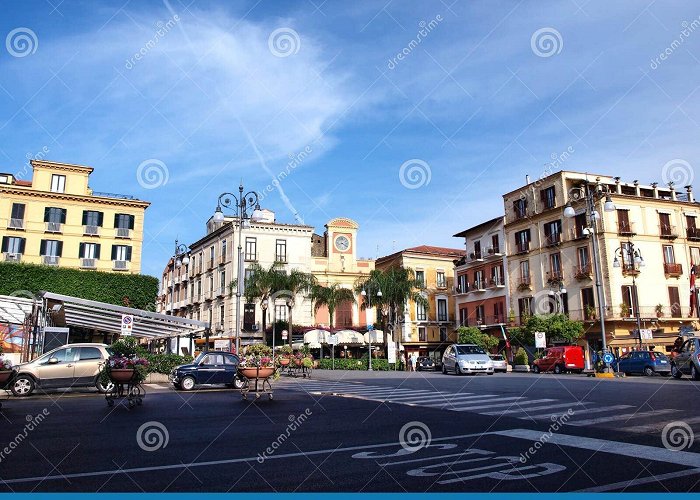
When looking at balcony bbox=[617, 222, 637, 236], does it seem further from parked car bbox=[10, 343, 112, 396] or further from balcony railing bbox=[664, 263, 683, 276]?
parked car bbox=[10, 343, 112, 396]

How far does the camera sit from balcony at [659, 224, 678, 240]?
47263 mm

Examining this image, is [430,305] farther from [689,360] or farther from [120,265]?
[689,360]

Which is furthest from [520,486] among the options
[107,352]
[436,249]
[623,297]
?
[436,249]

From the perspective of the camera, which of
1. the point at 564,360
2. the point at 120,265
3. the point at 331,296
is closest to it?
the point at 564,360

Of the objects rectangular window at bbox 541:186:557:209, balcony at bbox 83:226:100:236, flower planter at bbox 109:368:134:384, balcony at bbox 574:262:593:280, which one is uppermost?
rectangular window at bbox 541:186:557:209

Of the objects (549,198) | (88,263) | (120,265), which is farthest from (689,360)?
(88,263)

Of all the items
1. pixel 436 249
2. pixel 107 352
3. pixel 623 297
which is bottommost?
pixel 107 352

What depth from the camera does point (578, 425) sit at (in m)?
9.82

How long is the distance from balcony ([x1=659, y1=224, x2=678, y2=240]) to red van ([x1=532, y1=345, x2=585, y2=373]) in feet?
57.1

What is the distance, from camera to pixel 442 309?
225 feet

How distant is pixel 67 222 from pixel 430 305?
40671mm

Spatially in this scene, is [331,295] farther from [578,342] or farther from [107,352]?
[107,352]

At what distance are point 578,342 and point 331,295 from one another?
22.6 m

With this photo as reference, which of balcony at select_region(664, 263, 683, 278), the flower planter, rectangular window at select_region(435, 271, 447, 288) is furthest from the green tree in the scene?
the flower planter
